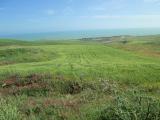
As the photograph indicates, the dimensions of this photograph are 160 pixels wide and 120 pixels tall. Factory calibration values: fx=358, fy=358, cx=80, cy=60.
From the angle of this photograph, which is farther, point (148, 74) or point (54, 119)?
point (148, 74)

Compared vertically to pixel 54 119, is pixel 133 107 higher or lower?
higher

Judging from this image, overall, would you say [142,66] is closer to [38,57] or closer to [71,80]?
[71,80]

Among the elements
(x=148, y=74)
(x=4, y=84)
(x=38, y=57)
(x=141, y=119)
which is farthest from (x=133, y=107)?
(x=38, y=57)

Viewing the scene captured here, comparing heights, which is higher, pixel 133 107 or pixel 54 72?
pixel 133 107

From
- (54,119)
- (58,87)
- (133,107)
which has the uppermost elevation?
(133,107)

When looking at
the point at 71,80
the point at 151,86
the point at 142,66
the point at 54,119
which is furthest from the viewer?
the point at 142,66

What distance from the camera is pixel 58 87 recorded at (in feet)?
85.8

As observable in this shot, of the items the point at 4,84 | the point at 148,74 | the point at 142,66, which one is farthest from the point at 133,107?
the point at 142,66

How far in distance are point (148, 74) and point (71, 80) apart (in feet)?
24.2

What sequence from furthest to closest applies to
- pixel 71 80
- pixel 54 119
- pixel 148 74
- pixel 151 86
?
pixel 148 74, pixel 71 80, pixel 151 86, pixel 54 119

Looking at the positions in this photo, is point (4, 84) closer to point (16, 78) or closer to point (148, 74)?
point (16, 78)

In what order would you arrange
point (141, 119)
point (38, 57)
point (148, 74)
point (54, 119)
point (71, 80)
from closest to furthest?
point (141, 119) → point (54, 119) → point (71, 80) → point (148, 74) → point (38, 57)

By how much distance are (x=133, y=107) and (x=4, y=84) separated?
1838cm

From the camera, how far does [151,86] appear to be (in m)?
25.8
